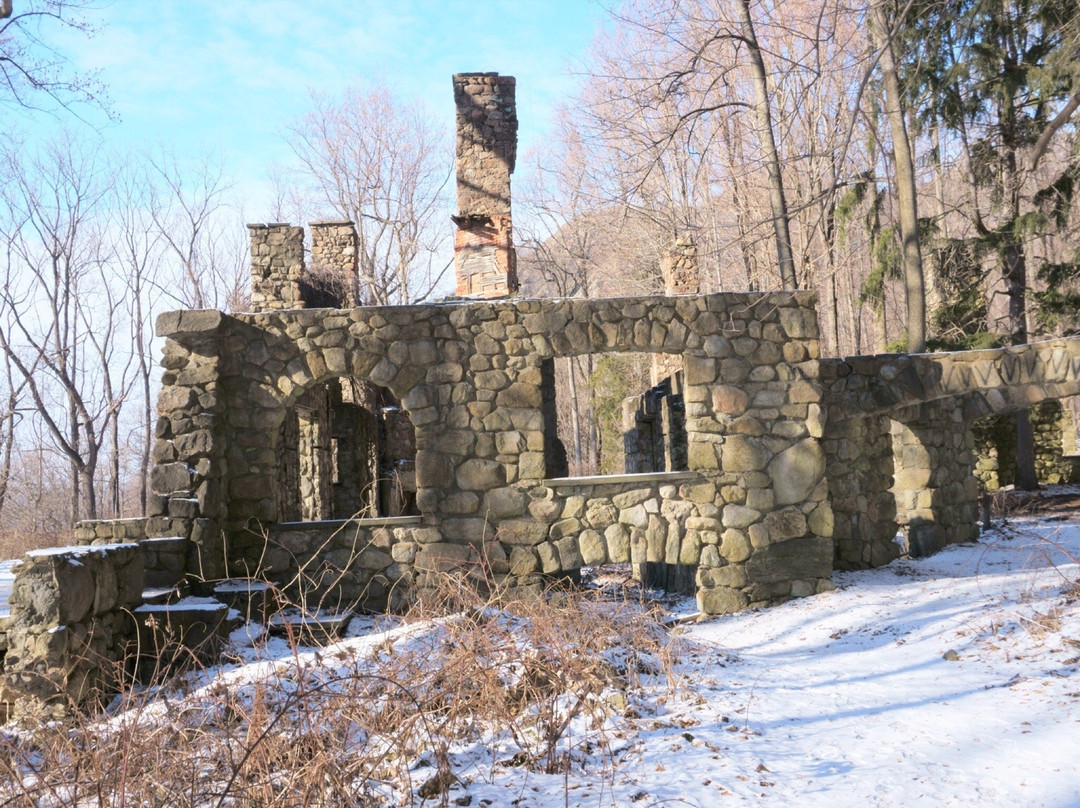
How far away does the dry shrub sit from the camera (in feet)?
10.2

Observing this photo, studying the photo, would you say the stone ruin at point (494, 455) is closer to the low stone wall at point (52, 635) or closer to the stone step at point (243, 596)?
the stone step at point (243, 596)

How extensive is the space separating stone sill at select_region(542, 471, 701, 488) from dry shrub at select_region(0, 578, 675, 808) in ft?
9.94

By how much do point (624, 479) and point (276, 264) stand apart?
8.48 m

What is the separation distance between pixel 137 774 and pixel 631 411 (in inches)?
434

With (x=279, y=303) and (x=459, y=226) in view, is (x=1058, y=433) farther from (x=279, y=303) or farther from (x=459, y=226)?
(x=279, y=303)

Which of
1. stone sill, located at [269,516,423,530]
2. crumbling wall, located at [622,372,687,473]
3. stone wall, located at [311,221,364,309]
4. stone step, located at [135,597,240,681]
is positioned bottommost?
stone step, located at [135,597,240,681]

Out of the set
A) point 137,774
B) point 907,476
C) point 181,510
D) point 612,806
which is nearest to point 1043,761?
point 612,806

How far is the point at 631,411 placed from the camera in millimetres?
13766

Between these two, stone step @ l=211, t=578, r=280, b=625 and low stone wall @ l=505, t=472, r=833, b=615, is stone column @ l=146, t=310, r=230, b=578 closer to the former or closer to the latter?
stone step @ l=211, t=578, r=280, b=625

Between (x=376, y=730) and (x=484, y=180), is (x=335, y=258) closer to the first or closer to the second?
(x=484, y=180)

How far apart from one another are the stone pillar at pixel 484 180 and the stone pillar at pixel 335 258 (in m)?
2.23

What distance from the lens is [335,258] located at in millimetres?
15781

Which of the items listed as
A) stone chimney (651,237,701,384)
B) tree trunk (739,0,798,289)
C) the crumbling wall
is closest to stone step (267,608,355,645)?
the crumbling wall

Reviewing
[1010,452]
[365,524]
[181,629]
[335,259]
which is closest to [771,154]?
[335,259]
